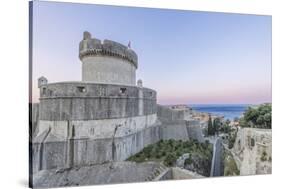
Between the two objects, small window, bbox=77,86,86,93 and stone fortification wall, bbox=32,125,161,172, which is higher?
small window, bbox=77,86,86,93

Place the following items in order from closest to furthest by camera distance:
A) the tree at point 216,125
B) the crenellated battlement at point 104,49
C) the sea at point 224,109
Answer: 1. the crenellated battlement at point 104,49
2. the sea at point 224,109
3. the tree at point 216,125

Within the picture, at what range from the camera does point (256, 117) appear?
5.73m

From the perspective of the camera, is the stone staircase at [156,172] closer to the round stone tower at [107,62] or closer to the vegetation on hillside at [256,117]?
the round stone tower at [107,62]

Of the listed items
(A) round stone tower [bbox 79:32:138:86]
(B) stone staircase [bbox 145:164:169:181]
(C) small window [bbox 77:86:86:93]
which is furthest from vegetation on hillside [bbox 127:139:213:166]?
(C) small window [bbox 77:86:86:93]

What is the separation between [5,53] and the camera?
189 inches

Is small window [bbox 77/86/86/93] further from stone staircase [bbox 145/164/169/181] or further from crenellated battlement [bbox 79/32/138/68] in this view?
stone staircase [bbox 145/164/169/181]

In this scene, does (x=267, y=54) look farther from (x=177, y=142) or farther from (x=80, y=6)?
(x=80, y=6)

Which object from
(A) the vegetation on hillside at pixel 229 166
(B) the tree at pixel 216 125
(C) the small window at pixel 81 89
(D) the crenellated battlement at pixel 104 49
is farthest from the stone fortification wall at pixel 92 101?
(A) the vegetation on hillside at pixel 229 166

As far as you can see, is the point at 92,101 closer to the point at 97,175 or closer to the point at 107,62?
the point at 107,62

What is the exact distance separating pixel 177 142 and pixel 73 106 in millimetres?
1506

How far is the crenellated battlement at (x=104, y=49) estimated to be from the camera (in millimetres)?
4922

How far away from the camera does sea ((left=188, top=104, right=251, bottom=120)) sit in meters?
5.52

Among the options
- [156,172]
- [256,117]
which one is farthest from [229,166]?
[156,172]

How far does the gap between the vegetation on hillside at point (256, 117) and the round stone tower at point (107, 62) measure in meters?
1.74
